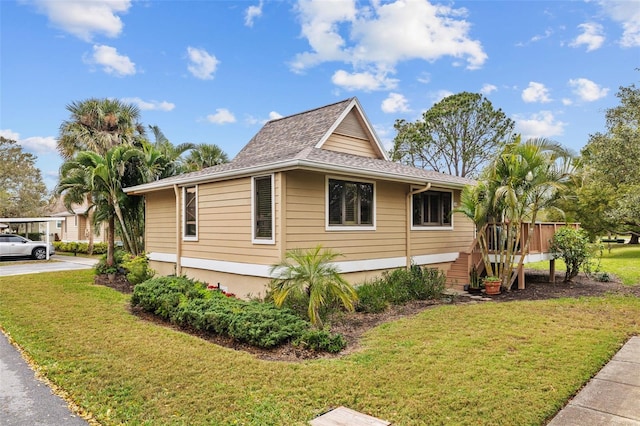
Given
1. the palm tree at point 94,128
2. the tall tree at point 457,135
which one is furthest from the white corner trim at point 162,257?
the tall tree at point 457,135

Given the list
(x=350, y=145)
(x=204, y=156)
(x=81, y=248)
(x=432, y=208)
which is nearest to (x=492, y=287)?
(x=432, y=208)

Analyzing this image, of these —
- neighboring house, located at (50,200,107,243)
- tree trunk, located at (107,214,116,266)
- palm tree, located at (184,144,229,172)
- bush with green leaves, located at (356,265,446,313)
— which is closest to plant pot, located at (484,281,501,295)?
bush with green leaves, located at (356,265,446,313)

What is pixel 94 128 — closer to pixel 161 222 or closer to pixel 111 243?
pixel 111 243

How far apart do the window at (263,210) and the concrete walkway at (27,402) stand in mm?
4478

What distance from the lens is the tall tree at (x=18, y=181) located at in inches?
1171

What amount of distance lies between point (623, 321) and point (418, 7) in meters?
10.4

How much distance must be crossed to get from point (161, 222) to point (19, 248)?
540 inches

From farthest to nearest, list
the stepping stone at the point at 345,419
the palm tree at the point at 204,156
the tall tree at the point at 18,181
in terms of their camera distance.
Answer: the tall tree at the point at 18,181 < the palm tree at the point at 204,156 < the stepping stone at the point at 345,419

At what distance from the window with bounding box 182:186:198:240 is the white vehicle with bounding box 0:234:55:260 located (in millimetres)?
15117

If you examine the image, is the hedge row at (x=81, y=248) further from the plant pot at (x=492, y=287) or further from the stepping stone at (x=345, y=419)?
the stepping stone at (x=345, y=419)

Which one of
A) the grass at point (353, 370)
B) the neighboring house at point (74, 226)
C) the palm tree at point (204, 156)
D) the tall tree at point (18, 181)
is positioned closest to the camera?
the grass at point (353, 370)

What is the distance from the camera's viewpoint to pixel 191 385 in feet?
14.0

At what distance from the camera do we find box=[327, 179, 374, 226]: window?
9.04 metres

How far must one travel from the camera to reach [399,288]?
9531 mm
